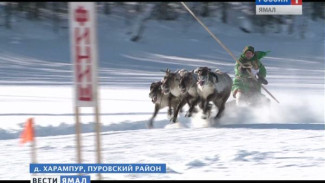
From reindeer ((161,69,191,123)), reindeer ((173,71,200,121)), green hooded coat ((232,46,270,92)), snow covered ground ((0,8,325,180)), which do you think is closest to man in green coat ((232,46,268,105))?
green hooded coat ((232,46,270,92))

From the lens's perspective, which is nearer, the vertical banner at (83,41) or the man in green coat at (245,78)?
the vertical banner at (83,41)

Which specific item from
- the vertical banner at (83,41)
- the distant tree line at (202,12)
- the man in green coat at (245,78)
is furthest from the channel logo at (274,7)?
the distant tree line at (202,12)

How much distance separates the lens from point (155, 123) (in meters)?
11.1

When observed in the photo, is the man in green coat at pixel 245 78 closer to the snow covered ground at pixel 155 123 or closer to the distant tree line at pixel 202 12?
Result: the snow covered ground at pixel 155 123

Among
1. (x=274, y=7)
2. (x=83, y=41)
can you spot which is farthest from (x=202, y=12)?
(x=83, y=41)

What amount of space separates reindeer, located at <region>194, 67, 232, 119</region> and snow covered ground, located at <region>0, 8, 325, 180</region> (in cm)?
40

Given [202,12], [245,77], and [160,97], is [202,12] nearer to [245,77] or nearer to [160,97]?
[245,77]

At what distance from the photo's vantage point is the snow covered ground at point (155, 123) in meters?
7.24

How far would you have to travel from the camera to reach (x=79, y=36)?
5355 millimetres

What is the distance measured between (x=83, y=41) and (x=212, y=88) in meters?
4.91

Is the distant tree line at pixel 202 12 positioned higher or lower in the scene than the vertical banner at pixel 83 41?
higher

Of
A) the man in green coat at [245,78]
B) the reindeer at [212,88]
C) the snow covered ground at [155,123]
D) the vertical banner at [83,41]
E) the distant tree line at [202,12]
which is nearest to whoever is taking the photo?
the vertical banner at [83,41]

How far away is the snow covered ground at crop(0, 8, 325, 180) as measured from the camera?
23.8 ft

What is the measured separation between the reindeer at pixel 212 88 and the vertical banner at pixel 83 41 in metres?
4.60
